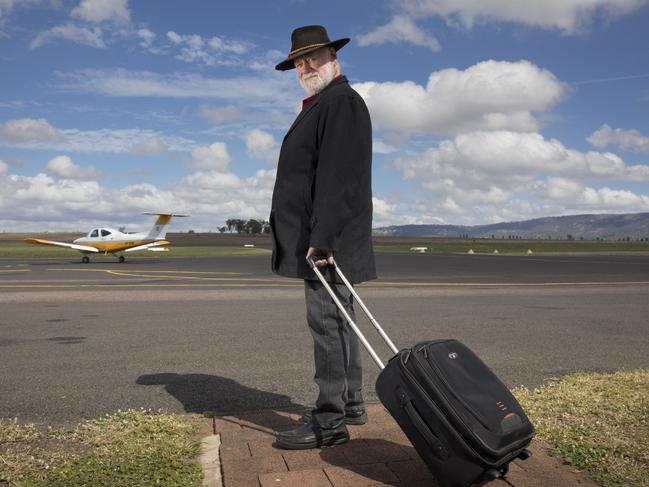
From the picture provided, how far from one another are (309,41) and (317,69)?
0.15 meters

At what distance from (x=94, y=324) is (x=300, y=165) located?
564 centimetres

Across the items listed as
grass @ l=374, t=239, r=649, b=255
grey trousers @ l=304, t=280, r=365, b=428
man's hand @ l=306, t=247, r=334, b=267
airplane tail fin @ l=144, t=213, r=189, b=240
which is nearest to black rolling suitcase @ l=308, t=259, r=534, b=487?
grey trousers @ l=304, t=280, r=365, b=428

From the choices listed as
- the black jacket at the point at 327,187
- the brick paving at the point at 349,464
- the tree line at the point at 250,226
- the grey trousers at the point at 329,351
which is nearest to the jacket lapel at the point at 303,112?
the black jacket at the point at 327,187

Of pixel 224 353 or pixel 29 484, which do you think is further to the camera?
pixel 224 353

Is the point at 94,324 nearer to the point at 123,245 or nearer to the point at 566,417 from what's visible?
the point at 566,417

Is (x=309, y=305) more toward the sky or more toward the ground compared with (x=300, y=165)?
more toward the ground

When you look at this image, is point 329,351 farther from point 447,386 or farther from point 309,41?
point 309,41

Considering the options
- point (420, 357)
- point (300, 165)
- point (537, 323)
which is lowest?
point (537, 323)

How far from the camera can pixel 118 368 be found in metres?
5.07

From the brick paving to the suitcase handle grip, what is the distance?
339 millimetres

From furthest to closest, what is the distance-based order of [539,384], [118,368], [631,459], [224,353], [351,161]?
1. [224,353]
2. [118,368]
3. [539,384]
4. [351,161]
5. [631,459]

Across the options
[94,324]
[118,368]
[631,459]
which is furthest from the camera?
[94,324]

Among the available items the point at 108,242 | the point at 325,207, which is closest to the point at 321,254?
the point at 325,207

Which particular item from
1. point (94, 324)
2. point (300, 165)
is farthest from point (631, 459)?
point (94, 324)
